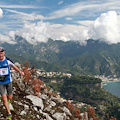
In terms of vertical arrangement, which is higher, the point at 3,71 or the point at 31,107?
the point at 3,71

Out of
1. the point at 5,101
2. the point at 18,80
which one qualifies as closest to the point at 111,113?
the point at 18,80

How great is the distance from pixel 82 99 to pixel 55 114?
18124cm

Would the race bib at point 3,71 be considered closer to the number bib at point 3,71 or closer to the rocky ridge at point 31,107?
the number bib at point 3,71

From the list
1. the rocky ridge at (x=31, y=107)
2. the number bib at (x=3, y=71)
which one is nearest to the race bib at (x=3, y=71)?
the number bib at (x=3, y=71)

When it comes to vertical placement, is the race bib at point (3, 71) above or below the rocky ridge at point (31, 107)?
above

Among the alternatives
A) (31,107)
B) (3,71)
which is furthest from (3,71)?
(31,107)

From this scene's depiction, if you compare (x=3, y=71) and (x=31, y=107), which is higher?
(x=3, y=71)

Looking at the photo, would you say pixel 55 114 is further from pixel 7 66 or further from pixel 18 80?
pixel 7 66

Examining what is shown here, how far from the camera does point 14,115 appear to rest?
8656 millimetres

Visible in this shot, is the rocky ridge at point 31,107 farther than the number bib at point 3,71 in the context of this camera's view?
Yes

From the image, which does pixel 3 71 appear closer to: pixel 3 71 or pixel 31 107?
pixel 3 71

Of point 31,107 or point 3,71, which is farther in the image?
point 31,107

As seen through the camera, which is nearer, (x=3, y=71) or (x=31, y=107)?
(x=3, y=71)

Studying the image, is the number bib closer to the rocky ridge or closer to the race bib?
the race bib
